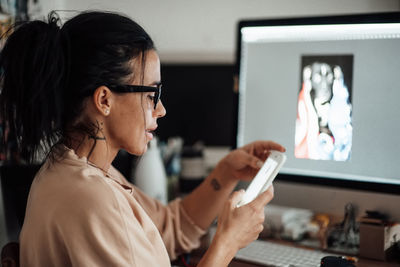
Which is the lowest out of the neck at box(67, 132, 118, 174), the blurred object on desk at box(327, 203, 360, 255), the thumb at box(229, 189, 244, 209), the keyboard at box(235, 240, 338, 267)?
the keyboard at box(235, 240, 338, 267)

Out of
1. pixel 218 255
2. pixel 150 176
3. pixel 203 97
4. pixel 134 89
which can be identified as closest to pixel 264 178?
pixel 218 255

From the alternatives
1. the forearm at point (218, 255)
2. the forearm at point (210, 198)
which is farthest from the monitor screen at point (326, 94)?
the forearm at point (218, 255)

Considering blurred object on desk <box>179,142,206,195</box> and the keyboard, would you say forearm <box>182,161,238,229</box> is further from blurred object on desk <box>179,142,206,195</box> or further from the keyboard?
blurred object on desk <box>179,142,206,195</box>

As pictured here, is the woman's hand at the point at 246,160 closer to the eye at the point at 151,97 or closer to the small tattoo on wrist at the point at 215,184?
the small tattoo on wrist at the point at 215,184

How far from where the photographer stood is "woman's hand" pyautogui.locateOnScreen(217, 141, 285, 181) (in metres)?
1.03

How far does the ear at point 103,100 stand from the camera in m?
0.72

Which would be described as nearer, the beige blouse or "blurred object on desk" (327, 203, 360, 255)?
the beige blouse

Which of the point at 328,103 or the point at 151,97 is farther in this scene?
the point at 328,103

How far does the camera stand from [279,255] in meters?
0.93

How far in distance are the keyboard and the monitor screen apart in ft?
0.57

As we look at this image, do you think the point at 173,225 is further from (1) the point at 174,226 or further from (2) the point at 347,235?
(2) the point at 347,235

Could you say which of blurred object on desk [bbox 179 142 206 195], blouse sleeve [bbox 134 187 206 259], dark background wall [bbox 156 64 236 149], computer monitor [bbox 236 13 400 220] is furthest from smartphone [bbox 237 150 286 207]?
dark background wall [bbox 156 64 236 149]

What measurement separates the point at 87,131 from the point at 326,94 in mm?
557

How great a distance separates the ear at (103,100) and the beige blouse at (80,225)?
9cm
